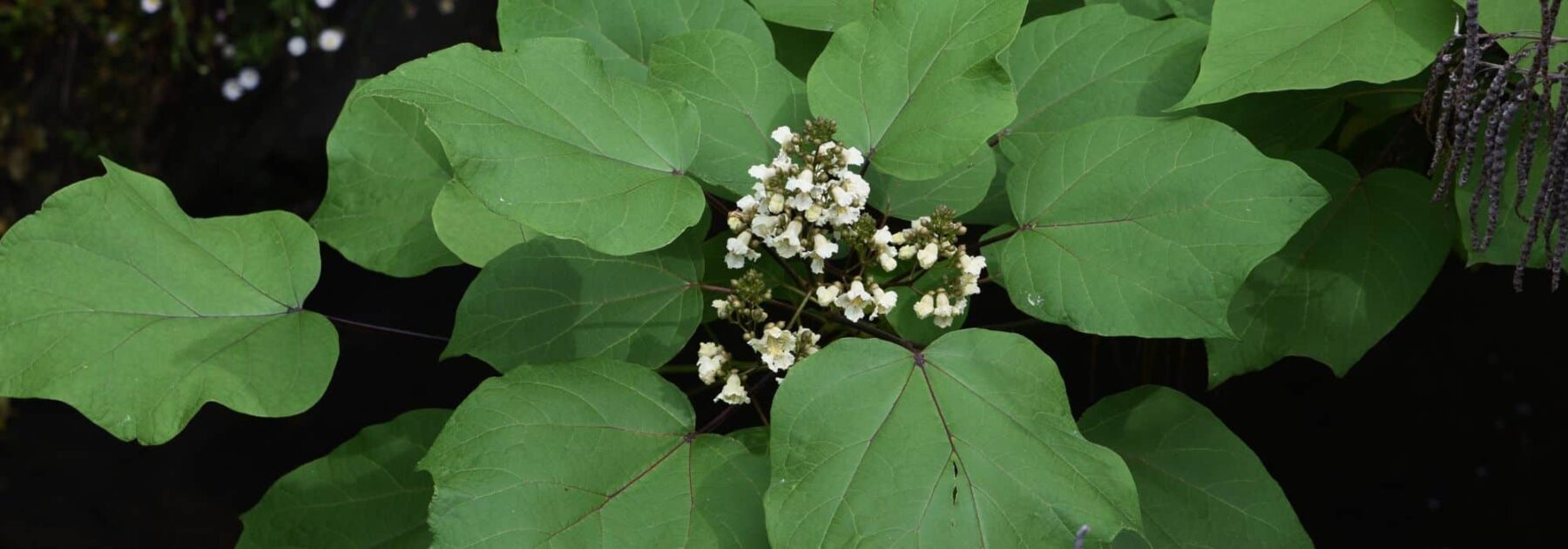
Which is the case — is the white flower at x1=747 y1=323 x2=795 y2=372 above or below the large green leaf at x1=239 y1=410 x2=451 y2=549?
above

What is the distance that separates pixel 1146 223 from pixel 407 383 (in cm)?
119

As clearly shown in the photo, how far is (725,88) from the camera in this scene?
1.03 meters

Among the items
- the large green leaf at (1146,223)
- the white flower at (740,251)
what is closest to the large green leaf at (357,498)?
the white flower at (740,251)

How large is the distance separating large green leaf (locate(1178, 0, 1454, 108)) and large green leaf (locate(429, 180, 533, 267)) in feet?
1.90

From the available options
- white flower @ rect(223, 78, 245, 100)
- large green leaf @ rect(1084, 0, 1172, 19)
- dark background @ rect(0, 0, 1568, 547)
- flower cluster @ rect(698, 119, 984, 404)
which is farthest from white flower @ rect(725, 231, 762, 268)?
white flower @ rect(223, 78, 245, 100)

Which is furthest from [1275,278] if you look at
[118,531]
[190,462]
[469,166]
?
[118,531]

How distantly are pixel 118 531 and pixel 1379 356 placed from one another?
5.91 feet

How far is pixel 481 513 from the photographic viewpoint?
0.88 meters

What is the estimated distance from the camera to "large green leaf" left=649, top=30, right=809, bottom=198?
40.0 inches

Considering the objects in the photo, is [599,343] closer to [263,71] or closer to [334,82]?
[334,82]

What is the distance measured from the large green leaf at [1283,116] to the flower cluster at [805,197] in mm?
390

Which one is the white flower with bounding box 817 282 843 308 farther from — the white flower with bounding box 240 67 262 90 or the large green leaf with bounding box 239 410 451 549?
the white flower with bounding box 240 67 262 90

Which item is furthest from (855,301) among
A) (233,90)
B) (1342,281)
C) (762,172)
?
(233,90)

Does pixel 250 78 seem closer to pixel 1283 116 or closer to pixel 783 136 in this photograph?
pixel 783 136
